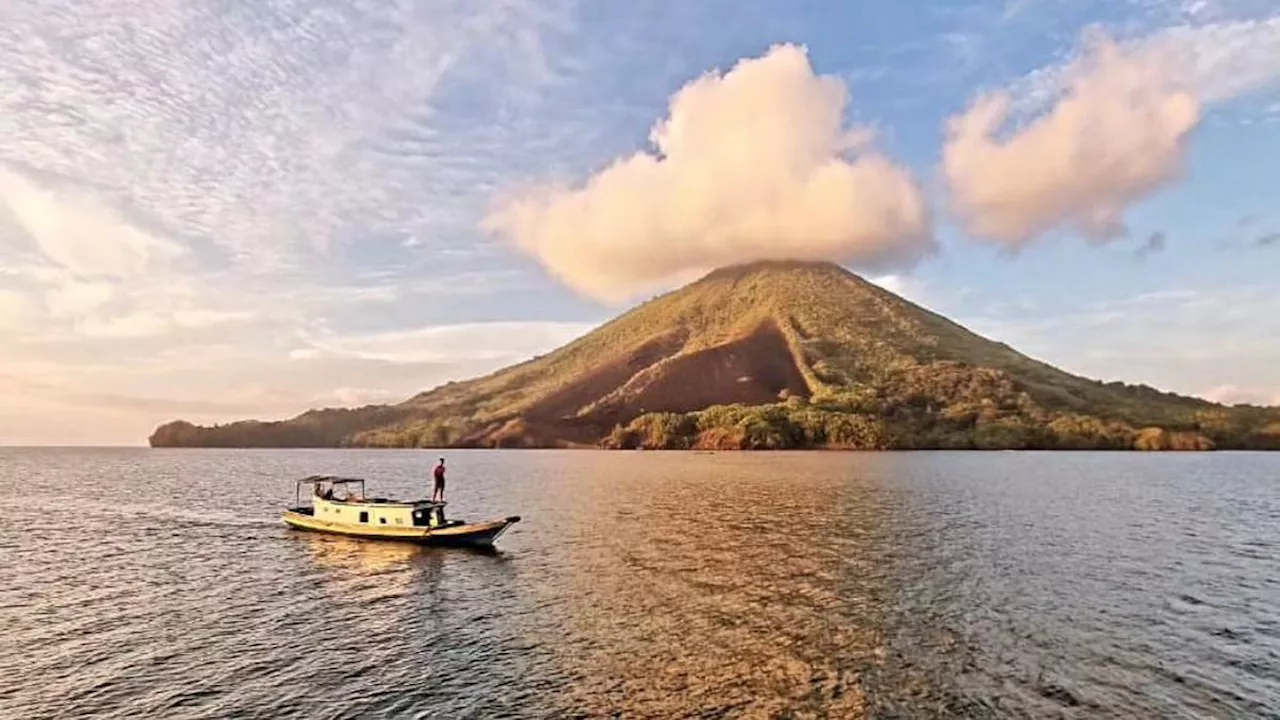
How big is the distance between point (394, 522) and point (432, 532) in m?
5.56

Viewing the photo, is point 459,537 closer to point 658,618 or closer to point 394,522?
point 394,522

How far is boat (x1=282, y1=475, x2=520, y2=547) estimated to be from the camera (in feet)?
220

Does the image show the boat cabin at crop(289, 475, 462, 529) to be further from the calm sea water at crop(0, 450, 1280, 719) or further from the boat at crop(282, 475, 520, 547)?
the calm sea water at crop(0, 450, 1280, 719)

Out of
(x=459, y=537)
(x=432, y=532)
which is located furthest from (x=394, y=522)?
(x=459, y=537)

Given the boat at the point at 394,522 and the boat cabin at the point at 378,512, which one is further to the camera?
the boat cabin at the point at 378,512

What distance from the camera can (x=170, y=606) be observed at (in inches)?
1844

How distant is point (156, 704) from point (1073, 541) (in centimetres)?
7019

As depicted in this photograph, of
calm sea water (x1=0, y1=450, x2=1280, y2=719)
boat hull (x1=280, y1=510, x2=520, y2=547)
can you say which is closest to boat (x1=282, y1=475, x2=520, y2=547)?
boat hull (x1=280, y1=510, x2=520, y2=547)

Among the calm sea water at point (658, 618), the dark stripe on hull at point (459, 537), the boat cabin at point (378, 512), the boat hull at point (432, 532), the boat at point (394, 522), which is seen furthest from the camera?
the boat cabin at point (378, 512)

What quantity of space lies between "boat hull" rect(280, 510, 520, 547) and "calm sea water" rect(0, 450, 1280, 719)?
4.09ft

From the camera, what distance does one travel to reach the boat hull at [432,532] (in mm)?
66688

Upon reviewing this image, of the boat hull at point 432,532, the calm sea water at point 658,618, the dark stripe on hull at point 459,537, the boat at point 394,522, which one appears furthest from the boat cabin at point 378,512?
the calm sea water at point 658,618

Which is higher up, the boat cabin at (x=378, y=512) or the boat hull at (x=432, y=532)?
the boat cabin at (x=378, y=512)

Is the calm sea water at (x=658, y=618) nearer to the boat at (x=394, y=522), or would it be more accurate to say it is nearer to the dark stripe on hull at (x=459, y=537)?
the dark stripe on hull at (x=459, y=537)
